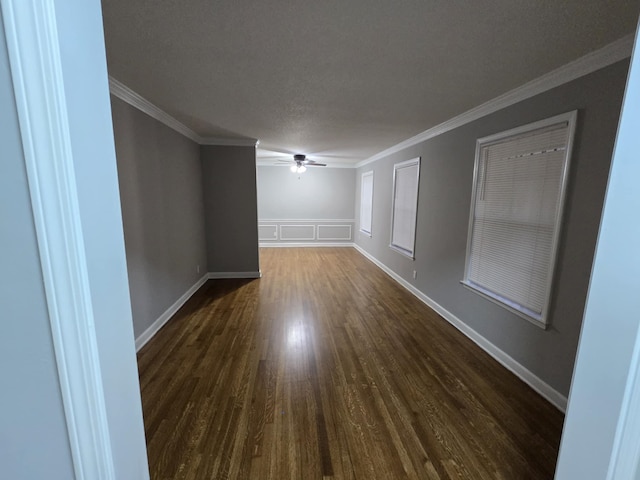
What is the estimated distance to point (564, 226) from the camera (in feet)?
6.31

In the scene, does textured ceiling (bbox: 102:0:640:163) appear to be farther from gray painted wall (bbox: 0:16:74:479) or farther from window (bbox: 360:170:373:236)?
window (bbox: 360:170:373:236)

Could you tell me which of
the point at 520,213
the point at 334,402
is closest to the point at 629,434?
the point at 334,402

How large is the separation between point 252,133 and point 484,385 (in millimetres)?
4006

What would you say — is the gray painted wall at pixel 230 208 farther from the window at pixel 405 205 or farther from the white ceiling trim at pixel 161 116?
the window at pixel 405 205

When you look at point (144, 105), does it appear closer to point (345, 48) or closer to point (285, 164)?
point (345, 48)

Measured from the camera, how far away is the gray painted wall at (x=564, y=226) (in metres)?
1.73

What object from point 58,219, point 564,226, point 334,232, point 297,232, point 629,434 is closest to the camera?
point 58,219

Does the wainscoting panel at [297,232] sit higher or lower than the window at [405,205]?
lower

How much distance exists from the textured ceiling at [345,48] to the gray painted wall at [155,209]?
1.43 feet

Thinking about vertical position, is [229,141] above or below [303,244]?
above

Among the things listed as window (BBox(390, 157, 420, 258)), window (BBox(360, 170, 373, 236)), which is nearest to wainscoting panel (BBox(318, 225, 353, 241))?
window (BBox(360, 170, 373, 236))

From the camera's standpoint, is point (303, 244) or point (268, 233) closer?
point (268, 233)

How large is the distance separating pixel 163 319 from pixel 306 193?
5433mm

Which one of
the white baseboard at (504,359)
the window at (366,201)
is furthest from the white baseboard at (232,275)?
the window at (366,201)
